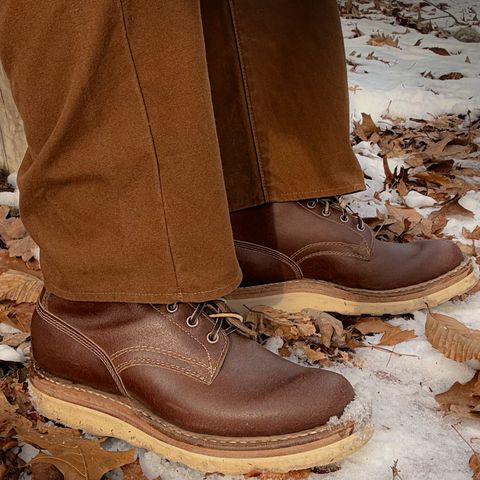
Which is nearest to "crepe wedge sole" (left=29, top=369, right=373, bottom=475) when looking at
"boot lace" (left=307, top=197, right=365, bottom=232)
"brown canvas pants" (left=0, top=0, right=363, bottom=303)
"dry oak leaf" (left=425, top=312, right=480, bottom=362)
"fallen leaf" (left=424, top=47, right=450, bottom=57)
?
"brown canvas pants" (left=0, top=0, right=363, bottom=303)

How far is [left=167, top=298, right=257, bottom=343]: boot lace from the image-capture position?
1.12 meters

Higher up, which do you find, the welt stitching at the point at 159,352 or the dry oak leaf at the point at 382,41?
the welt stitching at the point at 159,352

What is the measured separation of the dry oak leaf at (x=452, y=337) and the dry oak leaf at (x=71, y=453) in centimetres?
72

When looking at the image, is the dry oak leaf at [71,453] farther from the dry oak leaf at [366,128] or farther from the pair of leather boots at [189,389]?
the dry oak leaf at [366,128]

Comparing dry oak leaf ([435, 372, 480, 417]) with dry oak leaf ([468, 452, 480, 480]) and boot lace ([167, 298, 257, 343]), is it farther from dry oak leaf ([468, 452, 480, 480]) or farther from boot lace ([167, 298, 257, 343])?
boot lace ([167, 298, 257, 343])

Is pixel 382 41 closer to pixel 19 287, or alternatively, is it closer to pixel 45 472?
pixel 19 287

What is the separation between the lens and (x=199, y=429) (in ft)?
3.58

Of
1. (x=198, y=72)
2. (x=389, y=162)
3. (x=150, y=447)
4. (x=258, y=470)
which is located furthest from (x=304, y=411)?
(x=389, y=162)

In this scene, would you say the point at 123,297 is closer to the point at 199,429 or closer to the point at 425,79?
the point at 199,429

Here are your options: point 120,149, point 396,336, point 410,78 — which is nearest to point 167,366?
point 120,149

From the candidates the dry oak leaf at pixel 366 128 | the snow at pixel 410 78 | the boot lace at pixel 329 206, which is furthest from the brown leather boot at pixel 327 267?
the snow at pixel 410 78

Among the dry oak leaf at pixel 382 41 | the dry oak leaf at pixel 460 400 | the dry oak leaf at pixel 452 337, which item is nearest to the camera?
the dry oak leaf at pixel 460 400

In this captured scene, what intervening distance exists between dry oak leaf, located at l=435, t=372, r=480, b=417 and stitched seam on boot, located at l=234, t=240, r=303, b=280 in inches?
17.9

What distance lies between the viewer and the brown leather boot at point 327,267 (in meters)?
1.52
